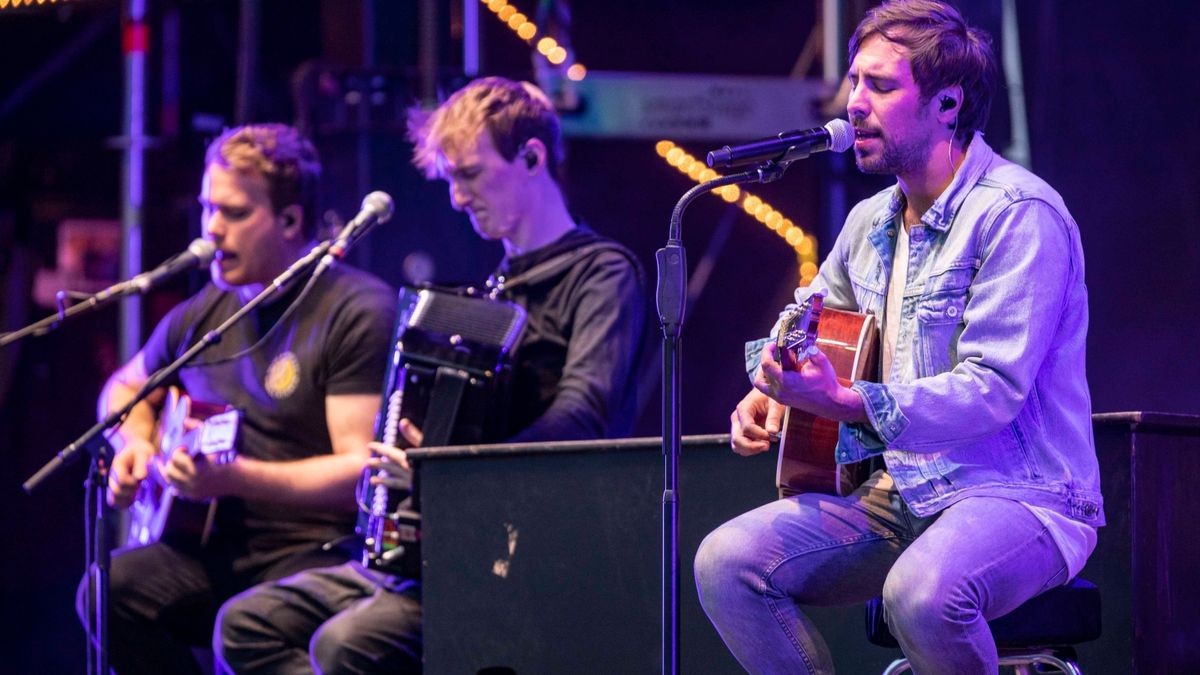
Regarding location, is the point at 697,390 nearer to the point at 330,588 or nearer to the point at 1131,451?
the point at 330,588

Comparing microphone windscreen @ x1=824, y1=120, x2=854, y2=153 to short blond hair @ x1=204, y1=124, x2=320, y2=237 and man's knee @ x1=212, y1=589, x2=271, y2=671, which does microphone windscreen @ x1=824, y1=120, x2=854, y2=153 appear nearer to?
man's knee @ x1=212, y1=589, x2=271, y2=671

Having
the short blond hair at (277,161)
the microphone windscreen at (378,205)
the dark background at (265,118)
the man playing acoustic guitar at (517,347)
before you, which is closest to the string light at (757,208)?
the dark background at (265,118)

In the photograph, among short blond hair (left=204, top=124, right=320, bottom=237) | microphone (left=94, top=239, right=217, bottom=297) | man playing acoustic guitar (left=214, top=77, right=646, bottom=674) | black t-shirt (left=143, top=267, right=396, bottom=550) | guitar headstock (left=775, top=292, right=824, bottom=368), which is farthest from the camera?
short blond hair (left=204, top=124, right=320, bottom=237)

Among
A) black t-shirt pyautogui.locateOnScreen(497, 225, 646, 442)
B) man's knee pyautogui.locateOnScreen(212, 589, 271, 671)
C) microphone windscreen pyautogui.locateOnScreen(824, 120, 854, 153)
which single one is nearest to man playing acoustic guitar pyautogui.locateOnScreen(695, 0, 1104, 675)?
microphone windscreen pyautogui.locateOnScreen(824, 120, 854, 153)

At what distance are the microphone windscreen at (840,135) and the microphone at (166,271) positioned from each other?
185 centimetres

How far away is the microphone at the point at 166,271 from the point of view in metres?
3.74

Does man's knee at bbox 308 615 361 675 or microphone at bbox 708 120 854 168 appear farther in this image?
man's knee at bbox 308 615 361 675

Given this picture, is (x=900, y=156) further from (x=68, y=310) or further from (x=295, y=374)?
(x=68, y=310)

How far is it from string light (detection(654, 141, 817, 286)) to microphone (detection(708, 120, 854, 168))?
3.17 m

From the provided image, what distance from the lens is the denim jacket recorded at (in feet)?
8.44

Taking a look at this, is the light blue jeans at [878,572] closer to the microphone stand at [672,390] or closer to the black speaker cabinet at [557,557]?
the microphone stand at [672,390]

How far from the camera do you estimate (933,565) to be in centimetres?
248

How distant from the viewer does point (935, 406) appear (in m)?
2.56

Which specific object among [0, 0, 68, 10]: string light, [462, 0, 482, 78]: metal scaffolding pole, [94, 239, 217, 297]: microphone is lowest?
[94, 239, 217, 297]: microphone
